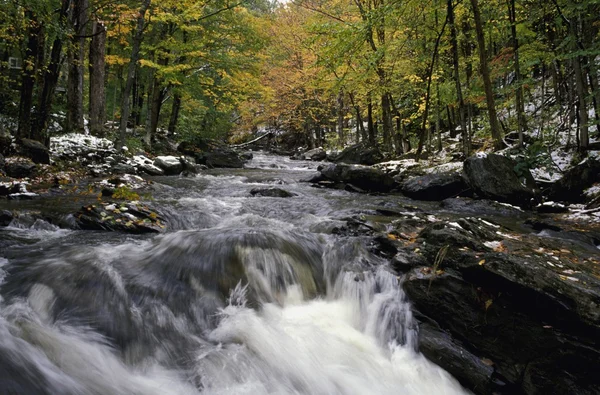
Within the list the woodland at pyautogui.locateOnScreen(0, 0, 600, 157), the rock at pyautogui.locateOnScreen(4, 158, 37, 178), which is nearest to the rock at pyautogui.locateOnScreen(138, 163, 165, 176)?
the woodland at pyautogui.locateOnScreen(0, 0, 600, 157)

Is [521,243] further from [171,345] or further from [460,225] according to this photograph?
[171,345]

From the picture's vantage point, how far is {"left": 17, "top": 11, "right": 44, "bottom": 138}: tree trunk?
9322 millimetres

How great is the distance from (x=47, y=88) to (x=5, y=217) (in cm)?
651

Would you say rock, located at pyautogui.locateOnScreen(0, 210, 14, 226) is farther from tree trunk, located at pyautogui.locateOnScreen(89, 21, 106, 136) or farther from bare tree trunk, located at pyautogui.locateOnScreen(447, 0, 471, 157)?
bare tree trunk, located at pyautogui.locateOnScreen(447, 0, 471, 157)

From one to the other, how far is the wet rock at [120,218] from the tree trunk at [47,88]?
242 inches

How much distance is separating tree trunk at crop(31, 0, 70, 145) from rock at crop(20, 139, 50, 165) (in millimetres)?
814

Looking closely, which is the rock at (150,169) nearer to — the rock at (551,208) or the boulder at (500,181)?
the boulder at (500,181)

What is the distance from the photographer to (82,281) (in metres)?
3.92

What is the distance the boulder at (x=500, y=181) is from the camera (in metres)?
8.52

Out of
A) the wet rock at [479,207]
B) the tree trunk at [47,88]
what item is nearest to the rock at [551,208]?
the wet rock at [479,207]

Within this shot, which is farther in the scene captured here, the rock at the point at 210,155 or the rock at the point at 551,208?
the rock at the point at 210,155

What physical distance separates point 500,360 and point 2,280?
5.16m

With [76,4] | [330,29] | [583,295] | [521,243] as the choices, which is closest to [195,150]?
[76,4]

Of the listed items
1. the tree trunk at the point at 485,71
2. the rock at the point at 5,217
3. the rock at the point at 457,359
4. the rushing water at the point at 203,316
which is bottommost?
the rock at the point at 457,359
